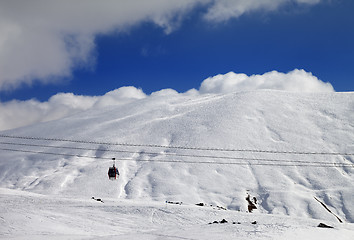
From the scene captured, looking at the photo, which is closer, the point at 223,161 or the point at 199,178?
the point at 199,178

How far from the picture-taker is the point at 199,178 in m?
134

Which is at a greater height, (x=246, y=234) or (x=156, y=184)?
(x=156, y=184)

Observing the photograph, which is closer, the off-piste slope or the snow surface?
the snow surface

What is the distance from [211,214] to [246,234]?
2580 centimetres

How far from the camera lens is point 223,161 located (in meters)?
146

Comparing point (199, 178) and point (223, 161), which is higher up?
point (223, 161)

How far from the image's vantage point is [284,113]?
18750cm

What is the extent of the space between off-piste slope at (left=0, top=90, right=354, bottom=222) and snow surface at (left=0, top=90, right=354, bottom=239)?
17.8 inches

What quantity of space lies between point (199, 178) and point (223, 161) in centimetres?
1615

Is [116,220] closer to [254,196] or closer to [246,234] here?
[246,234]

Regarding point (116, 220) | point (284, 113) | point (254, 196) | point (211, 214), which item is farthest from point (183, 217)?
point (284, 113)

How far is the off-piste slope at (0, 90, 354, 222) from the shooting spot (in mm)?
119438

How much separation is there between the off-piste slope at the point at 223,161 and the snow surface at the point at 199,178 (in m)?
0.45

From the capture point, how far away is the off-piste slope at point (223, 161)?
119438mm
